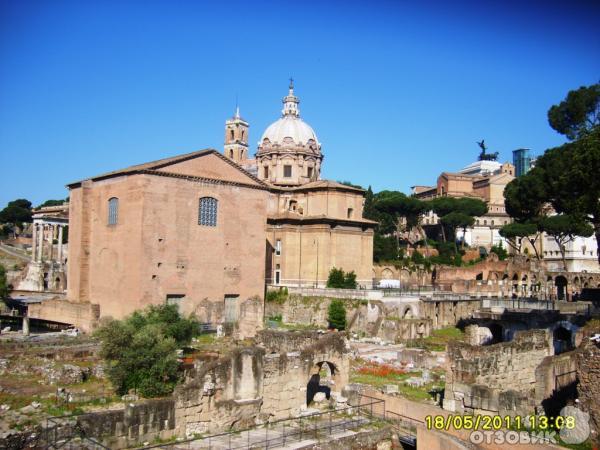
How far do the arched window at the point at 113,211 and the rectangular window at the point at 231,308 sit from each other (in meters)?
8.36

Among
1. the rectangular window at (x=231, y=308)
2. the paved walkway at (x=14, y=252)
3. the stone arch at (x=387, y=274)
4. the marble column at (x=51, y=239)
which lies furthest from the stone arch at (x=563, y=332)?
the paved walkway at (x=14, y=252)

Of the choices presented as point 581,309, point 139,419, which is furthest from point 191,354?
point 581,309

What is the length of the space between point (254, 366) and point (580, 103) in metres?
24.0

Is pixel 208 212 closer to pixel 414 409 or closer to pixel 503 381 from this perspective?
pixel 503 381

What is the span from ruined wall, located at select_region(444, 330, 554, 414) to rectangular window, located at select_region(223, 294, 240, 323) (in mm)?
22929

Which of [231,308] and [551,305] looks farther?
[231,308]

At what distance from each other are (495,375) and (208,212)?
24154 mm

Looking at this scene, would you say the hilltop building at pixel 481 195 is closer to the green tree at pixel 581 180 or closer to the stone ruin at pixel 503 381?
the green tree at pixel 581 180

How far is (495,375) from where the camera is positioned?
17.9 m

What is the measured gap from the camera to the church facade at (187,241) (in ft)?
117

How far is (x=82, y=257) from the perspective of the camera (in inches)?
1561

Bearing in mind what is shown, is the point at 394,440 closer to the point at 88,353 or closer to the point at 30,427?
the point at 30,427

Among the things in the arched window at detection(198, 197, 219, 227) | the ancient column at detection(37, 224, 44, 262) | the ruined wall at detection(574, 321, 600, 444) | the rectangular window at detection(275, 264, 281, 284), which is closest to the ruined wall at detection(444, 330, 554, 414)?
the ruined wall at detection(574, 321, 600, 444)

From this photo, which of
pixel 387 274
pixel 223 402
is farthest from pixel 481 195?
pixel 223 402
